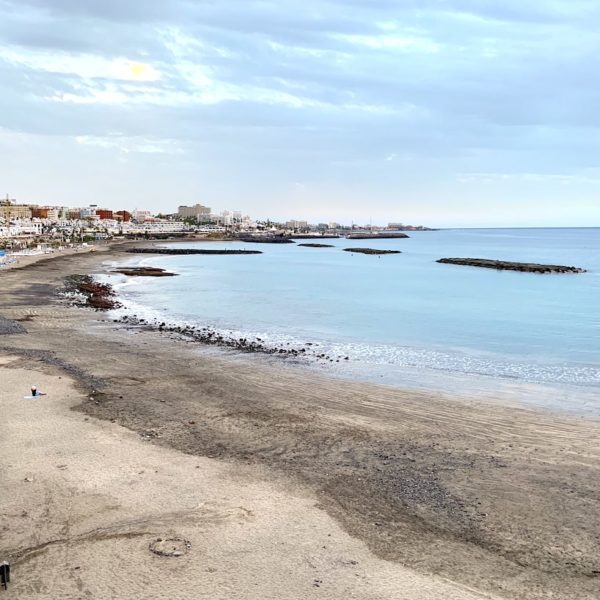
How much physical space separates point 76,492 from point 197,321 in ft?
65.4

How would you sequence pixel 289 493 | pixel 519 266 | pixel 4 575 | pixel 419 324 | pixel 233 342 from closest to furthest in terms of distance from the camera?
pixel 4 575 < pixel 289 493 < pixel 233 342 < pixel 419 324 < pixel 519 266

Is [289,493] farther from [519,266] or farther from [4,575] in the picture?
[519,266]

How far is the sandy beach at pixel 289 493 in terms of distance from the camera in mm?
6348

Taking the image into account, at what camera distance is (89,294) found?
36531mm

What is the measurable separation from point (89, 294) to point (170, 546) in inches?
1268

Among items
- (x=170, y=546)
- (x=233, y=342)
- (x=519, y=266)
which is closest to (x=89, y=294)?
(x=233, y=342)

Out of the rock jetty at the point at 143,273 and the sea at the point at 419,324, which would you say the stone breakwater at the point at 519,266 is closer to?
the sea at the point at 419,324

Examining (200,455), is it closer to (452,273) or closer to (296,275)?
(296,275)

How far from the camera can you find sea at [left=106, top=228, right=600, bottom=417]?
1700 cm

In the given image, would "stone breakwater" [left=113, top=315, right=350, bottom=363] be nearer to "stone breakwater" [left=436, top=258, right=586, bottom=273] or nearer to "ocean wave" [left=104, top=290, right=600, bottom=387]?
"ocean wave" [left=104, top=290, right=600, bottom=387]

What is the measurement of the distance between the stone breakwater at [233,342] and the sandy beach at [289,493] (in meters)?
4.80

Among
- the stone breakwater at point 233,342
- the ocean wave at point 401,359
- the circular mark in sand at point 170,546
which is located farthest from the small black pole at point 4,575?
the stone breakwater at point 233,342

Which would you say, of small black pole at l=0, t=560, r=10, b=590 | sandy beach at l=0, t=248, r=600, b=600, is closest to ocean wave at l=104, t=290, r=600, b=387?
sandy beach at l=0, t=248, r=600, b=600

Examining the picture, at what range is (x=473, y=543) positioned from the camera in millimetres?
7234
